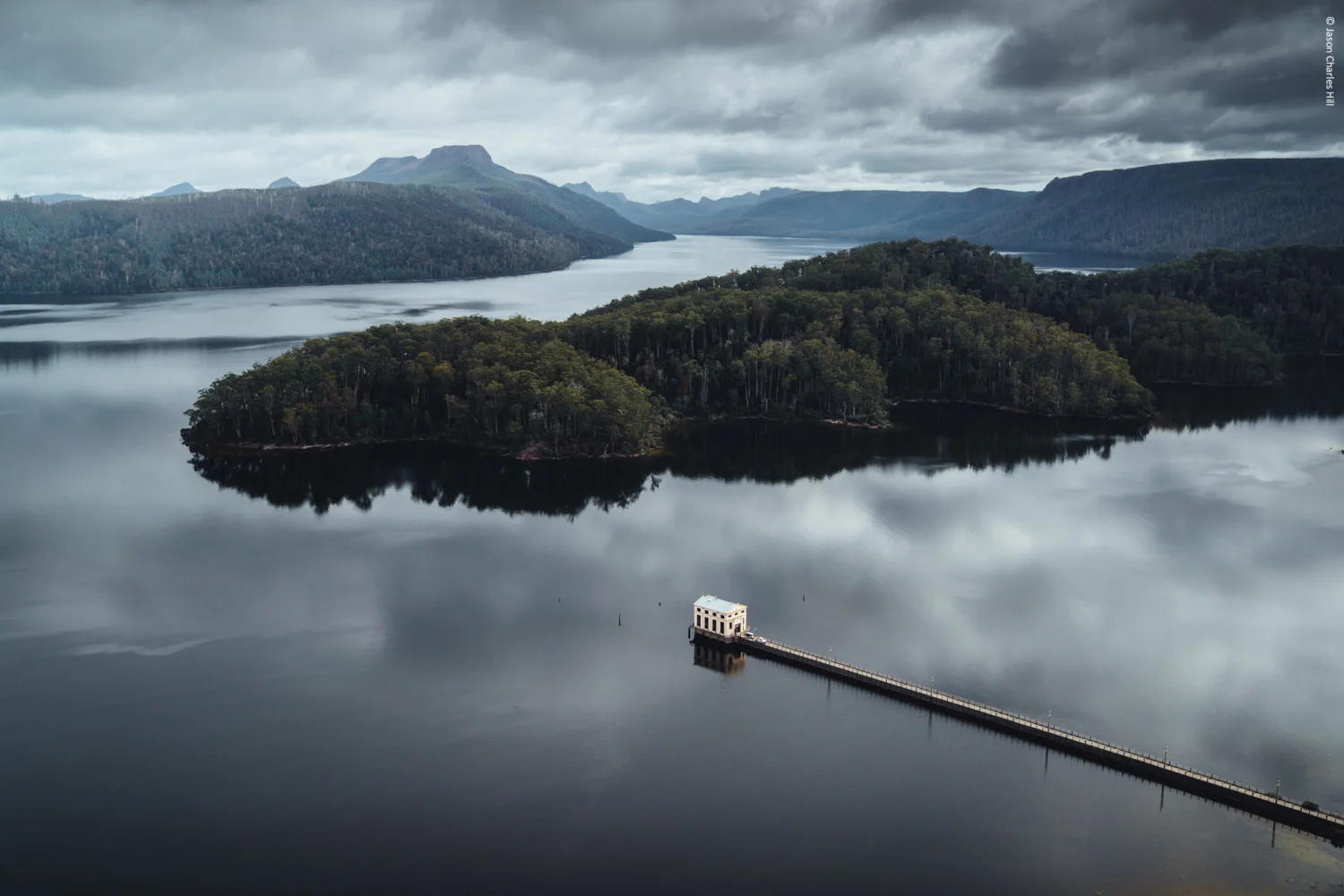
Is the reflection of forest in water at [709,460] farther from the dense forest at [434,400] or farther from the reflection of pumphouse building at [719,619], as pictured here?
the reflection of pumphouse building at [719,619]

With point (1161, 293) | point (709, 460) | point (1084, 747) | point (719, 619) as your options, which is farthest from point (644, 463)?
point (1161, 293)

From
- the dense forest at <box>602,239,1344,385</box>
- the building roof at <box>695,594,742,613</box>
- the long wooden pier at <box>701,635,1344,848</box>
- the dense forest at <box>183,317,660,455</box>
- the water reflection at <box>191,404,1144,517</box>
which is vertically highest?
the dense forest at <box>602,239,1344,385</box>

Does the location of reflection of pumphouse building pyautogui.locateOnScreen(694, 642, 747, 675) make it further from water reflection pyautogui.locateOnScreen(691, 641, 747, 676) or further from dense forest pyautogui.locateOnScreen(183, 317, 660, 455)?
dense forest pyautogui.locateOnScreen(183, 317, 660, 455)

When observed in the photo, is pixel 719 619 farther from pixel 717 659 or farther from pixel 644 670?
pixel 644 670

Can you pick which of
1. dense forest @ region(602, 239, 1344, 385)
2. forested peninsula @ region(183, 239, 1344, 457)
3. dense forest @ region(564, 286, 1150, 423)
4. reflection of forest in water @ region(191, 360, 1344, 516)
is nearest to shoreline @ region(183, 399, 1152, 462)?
forested peninsula @ region(183, 239, 1344, 457)

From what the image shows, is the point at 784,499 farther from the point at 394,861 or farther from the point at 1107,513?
the point at 394,861

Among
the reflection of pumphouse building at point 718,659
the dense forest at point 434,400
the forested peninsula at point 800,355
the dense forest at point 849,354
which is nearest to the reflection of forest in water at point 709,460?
the dense forest at point 434,400
